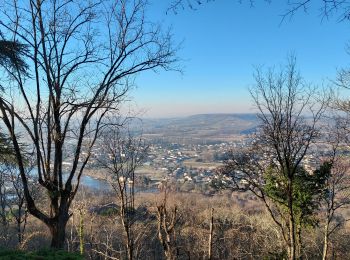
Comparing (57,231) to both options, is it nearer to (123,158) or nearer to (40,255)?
(40,255)

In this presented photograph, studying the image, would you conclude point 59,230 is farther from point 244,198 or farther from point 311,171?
point 244,198

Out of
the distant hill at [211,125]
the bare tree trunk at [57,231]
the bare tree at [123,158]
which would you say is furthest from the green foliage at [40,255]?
the distant hill at [211,125]

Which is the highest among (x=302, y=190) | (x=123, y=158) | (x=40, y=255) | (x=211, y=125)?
(x=123, y=158)

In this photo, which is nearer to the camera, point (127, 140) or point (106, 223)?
point (127, 140)

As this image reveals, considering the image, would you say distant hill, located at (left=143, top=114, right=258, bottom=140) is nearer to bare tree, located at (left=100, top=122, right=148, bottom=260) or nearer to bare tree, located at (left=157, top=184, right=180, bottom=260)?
bare tree, located at (left=100, top=122, right=148, bottom=260)

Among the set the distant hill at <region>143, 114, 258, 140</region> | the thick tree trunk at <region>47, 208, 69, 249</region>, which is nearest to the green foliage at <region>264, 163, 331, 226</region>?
the thick tree trunk at <region>47, 208, 69, 249</region>

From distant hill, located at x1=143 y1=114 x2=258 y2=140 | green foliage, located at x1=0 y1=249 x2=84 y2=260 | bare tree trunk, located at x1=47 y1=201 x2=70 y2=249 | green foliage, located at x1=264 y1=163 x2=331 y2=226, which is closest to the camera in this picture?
green foliage, located at x1=0 y1=249 x2=84 y2=260

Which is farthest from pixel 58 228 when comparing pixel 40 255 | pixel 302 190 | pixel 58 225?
pixel 302 190

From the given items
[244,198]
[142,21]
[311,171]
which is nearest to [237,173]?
[311,171]
